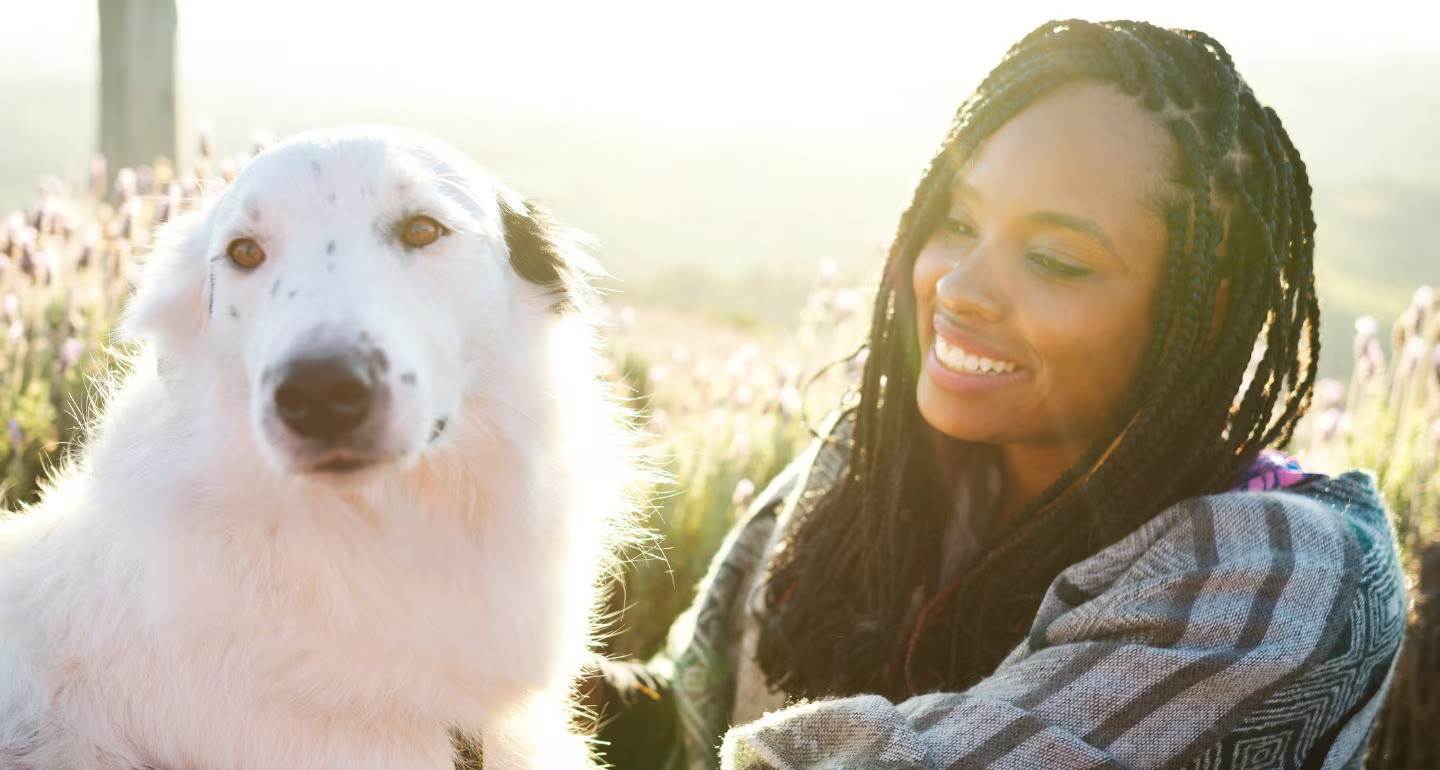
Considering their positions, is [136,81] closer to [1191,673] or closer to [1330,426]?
[1330,426]

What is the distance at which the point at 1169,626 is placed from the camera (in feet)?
6.70

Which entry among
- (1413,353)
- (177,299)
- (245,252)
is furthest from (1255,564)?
(1413,353)

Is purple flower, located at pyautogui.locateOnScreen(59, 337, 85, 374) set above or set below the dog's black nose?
below

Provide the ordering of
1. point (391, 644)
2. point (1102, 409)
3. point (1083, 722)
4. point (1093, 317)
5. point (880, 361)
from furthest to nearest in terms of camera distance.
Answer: point (880, 361)
point (1102, 409)
point (1093, 317)
point (391, 644)
point (1083, 722)

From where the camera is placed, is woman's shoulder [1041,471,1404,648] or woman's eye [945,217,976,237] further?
woman's eye [945,217,976,237]

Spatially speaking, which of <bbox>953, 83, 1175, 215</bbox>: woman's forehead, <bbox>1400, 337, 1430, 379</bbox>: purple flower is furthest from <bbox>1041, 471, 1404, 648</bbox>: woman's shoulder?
<bbox>1400, 337, 1430, 379</bbox>: purple flower

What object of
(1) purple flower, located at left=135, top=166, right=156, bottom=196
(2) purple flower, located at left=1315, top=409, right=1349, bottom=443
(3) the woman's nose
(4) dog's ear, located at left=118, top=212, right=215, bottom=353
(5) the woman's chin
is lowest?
(2) purple flower, located at left=1315, top=409, right=1349, bottom=443

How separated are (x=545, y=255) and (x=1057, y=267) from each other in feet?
3.95

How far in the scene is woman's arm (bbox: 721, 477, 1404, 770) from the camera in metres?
2.00

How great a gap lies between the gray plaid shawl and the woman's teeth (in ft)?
1.57

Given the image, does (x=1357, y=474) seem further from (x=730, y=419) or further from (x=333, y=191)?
(x=730, y=419)

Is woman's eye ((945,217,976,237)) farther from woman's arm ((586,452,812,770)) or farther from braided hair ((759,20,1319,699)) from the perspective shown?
woman's arm ((586,452,812,770))

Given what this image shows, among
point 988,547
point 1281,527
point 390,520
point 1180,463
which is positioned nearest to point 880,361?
point 988,547

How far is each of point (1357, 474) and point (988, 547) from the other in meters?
0.84
